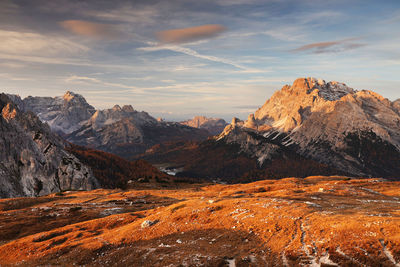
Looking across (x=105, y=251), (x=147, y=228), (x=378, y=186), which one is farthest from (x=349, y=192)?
(x=105, y=251)

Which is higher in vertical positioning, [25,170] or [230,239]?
[230,239]

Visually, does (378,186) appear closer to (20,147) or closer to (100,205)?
(100,205)

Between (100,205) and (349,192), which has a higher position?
(349,192)

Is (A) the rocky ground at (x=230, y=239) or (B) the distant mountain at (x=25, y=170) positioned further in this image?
(B) the distant mountain at (x=25, y=170)

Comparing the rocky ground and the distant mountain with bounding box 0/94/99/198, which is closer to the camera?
the rocky ground

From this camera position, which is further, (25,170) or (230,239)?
(25,170)

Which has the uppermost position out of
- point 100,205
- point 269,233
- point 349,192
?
point 269,233

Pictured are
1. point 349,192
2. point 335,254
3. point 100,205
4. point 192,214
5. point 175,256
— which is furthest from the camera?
point 100,205

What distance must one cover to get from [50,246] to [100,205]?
1686 inches

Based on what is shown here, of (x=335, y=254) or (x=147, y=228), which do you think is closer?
(x=335, y=254)

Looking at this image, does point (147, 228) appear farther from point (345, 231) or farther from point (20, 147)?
point (20, 147)

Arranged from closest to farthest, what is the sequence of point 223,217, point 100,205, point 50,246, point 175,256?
point 175,256
point 50,246
point 223,217
point 100,205

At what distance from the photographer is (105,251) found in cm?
3603

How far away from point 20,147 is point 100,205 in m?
135
